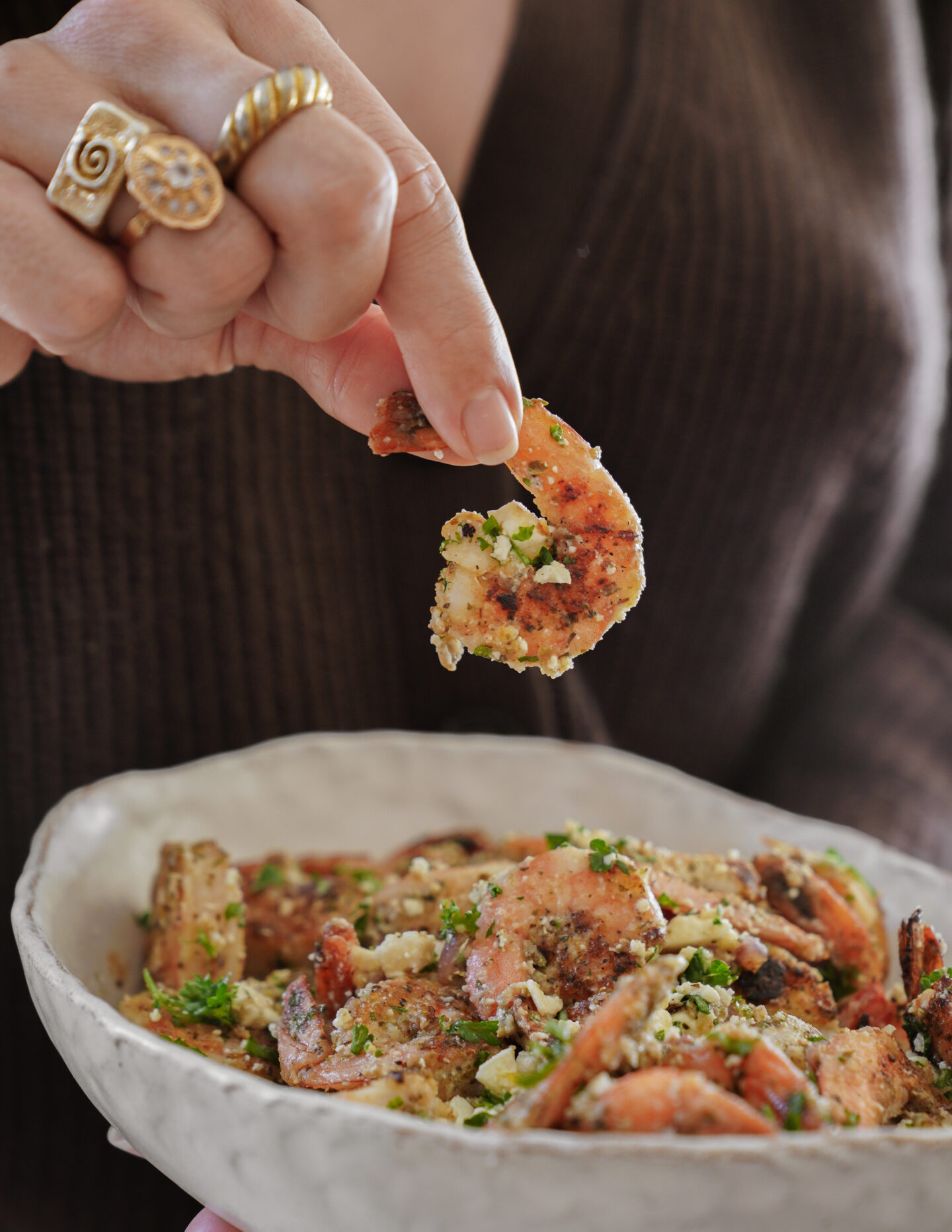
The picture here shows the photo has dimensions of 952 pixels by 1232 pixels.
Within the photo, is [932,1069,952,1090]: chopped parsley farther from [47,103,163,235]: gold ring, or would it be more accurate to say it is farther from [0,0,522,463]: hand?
[47,103,163,235]: gold ring

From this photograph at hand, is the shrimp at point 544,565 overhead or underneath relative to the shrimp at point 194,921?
overhead

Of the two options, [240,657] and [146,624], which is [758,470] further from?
[146,624]

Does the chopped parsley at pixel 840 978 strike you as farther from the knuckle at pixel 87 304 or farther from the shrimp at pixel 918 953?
the knuckle at pixel 87 304

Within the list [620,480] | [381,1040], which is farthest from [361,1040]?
[620,480]

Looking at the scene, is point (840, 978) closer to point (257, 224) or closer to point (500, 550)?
point (500, 550)

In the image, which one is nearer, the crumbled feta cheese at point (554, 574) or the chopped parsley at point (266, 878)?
the crumbled feta cheese at point (554, 574)

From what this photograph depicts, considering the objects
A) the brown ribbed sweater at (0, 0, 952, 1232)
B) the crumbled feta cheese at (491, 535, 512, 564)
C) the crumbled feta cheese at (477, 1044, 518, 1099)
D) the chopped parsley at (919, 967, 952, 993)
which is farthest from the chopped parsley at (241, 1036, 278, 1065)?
the brown ribbed sweater at (0, 0, 952, 1232)

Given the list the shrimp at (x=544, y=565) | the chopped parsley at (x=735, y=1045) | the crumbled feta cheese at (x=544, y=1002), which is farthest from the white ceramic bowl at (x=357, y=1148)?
the shrimp at (x=544, y=565)
